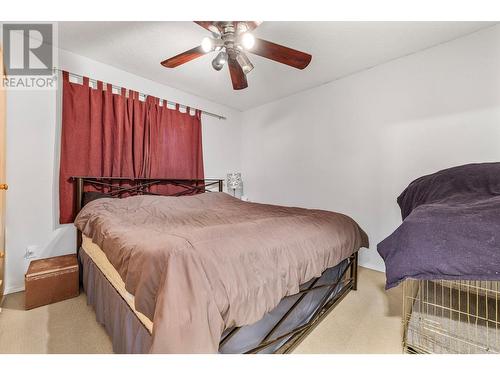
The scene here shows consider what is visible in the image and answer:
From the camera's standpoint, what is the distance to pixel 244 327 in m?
1.13

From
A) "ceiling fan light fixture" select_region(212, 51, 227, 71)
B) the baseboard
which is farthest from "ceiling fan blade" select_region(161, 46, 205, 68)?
the baseboard

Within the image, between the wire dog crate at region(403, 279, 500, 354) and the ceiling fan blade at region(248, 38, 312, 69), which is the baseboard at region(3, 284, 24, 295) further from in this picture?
the wire dog crate at region(403, 279, 500, 354)

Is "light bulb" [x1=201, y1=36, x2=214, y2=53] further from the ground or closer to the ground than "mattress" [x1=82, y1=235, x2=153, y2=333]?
further from the ground

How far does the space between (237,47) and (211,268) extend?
A: 1519mm

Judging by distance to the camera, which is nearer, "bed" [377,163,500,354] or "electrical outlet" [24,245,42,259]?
"bed" [377,163,500,354]

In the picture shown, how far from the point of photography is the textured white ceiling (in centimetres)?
195

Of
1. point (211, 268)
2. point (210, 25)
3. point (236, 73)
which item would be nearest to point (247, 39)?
point (210, 25)

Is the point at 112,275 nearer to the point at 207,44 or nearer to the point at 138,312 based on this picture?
the point at 138,312
